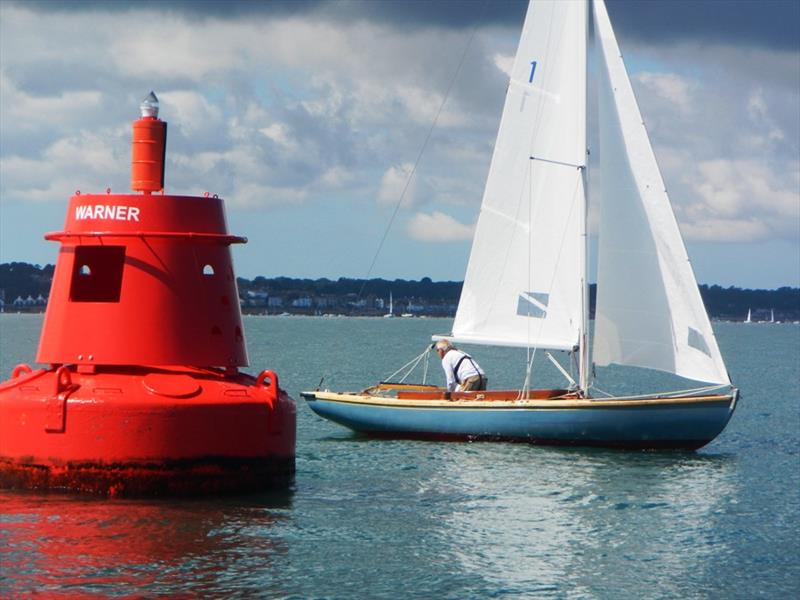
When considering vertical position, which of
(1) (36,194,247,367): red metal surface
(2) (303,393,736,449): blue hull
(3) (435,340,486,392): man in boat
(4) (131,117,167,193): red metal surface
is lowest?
(2) (303,393,736,449): blue hull

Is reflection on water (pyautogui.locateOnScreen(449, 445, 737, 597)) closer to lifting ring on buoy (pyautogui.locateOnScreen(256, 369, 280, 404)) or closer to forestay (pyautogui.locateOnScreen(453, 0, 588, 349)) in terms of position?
lifting ring on buoy (pyautogui.locateOnScreen(256, 369, 280, 404))

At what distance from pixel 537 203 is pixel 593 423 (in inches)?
243

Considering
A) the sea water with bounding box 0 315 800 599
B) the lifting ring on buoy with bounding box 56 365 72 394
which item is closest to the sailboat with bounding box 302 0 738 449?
the sea water with bounding box 0 315 800 599

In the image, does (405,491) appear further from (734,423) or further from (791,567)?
(734,423)

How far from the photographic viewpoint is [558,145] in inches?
1302

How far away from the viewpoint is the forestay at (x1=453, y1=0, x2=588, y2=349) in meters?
32.7

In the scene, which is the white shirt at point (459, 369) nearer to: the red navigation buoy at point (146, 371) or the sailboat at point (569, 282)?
the sailboat at point (569, 282)

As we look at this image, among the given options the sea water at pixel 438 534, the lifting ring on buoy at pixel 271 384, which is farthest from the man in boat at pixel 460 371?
the lifting ring on buoy at pixel 271 384

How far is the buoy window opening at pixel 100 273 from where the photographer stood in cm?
2067

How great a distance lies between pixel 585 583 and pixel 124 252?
827 cm

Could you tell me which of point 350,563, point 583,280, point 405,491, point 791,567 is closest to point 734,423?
point 583,280

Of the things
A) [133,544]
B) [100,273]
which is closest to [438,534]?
[133,544]

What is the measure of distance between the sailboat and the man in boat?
0.37m

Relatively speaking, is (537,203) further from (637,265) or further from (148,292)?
(148,292)
